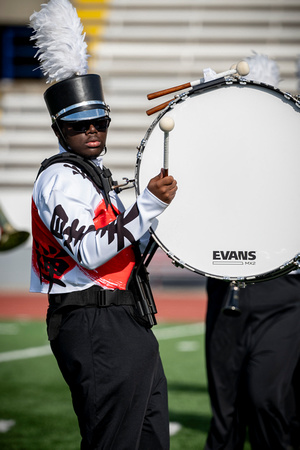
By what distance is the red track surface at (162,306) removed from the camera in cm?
1048

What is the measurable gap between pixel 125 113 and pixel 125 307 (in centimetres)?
1354

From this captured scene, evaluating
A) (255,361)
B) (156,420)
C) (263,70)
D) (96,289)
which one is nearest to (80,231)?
(96,289)

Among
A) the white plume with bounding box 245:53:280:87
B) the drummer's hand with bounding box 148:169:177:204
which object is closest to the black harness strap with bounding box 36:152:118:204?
the drummer's hand with bounding box 148:169:177:204

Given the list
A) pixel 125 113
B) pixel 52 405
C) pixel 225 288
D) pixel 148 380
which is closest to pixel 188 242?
pixel 148 380

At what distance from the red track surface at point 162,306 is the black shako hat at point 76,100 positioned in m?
7.63

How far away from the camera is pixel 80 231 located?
7.56 ft

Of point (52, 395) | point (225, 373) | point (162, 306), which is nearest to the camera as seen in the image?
point (225, 373)

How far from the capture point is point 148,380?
8.06ft

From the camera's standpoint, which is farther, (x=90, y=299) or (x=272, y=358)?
(x=272, y=358)

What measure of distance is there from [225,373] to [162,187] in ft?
4.95

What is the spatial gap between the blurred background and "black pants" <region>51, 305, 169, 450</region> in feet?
42.1

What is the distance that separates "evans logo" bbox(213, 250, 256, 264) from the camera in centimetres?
247

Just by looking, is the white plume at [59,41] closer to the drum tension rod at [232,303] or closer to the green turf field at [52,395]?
the drum tension rod at [232,303]

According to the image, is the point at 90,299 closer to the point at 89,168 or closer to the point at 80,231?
the point at 80,231
